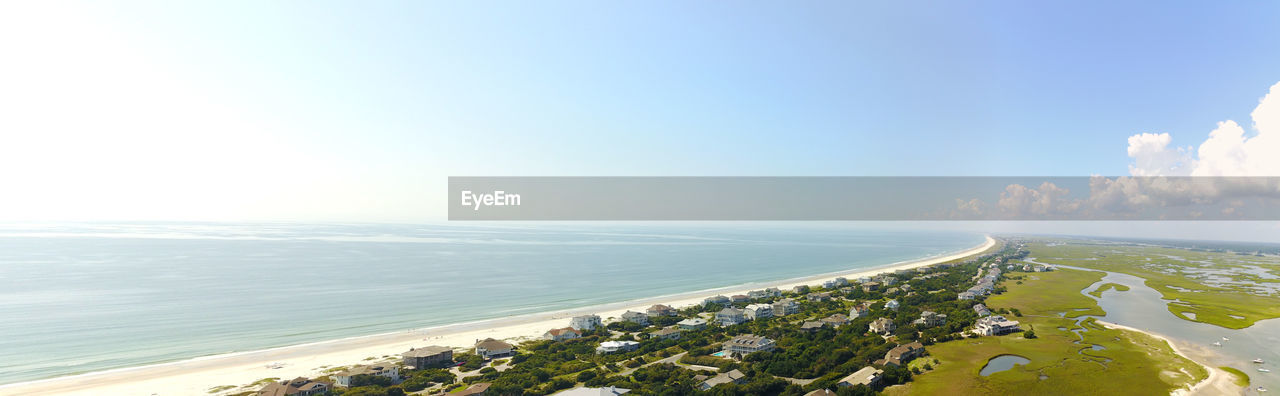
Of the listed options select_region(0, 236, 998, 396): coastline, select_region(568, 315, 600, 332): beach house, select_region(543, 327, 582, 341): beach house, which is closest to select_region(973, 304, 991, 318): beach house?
select_region(0, 236, 998, 396): coastline

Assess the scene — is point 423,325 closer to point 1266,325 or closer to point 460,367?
point 460,367

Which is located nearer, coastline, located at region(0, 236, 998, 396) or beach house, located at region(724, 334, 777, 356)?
coastline, located at region(0, 236, 998, 396)

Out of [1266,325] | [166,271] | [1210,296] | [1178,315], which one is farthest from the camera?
[166,271]

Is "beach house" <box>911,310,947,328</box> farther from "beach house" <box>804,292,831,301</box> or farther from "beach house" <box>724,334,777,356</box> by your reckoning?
"beach house" <box>724,334,777,356</box>

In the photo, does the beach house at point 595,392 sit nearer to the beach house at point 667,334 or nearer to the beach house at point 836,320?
the beach house at point 667,334

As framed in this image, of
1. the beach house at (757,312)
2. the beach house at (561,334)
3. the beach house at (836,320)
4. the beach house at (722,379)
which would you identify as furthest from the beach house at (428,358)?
the beach house at (836,320)

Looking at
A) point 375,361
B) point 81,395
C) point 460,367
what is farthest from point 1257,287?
point 81,395

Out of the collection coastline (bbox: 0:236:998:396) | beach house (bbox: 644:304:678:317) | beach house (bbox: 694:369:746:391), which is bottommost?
→ coastline (bbox: 0:236:998:396)
